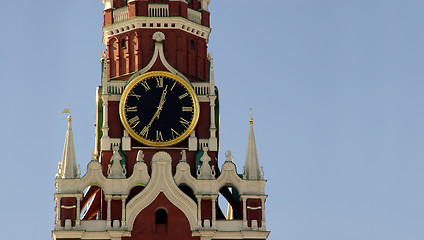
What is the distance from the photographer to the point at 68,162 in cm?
7562

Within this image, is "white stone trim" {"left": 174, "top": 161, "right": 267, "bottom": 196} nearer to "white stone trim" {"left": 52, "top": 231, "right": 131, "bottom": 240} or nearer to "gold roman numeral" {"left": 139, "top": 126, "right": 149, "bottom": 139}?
"gold roman numeral" {"left": 139, "top": 126, "right": 149, "bottom": 139}

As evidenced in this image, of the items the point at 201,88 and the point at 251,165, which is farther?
the point at 201,88

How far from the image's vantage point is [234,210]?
7712cm

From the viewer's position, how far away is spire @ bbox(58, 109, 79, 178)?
75375 millimetres

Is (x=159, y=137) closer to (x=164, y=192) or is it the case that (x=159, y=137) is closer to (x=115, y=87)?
(x=164, y=192)

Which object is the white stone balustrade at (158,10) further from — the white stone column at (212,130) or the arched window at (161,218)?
the arched window at (161,218)

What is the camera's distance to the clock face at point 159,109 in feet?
252

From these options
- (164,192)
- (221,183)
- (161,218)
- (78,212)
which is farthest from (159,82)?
(78,212)

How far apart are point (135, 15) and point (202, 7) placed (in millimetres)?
3272

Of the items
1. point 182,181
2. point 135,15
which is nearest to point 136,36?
point 135,15

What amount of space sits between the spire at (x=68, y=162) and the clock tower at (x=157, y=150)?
0.14 ft

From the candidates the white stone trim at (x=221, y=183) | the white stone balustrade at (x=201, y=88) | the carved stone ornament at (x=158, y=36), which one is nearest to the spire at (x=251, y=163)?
the white stone trim at (x=221, y=183)

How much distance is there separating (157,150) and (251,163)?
407 centimetres

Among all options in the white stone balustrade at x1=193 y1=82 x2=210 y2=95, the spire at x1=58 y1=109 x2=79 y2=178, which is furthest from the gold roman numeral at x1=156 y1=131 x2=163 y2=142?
the spire at x1=58 y1=109 x2=79 y2=178
